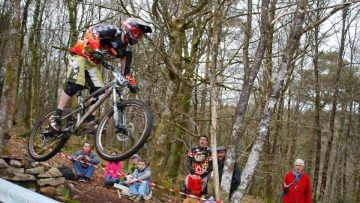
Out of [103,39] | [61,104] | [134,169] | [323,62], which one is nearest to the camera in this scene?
[103,39]

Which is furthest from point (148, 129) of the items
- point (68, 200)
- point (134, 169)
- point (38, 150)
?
point (134, 169)

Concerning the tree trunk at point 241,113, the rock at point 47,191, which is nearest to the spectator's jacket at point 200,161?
the tree trunk at point 241,113

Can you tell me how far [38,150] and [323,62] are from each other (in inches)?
832

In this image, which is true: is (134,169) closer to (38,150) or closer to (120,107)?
(38,150)

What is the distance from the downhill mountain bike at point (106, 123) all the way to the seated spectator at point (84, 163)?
431 cm

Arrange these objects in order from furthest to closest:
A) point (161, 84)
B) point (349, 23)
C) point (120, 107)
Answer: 1. point (349, 23)
2. point (161, 84)
3. point (120, 107)

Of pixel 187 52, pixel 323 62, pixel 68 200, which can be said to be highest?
pixel 323 62

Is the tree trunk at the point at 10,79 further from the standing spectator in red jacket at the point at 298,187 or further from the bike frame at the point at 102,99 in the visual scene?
the standing spectator in red jacket at the point at 298,187

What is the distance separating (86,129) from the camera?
5445mm

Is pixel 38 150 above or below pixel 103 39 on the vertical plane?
below

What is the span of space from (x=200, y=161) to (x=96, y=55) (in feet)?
13.8

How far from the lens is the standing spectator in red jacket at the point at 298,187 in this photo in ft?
27.7

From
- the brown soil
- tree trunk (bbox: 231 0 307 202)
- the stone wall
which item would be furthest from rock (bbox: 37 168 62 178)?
tree trunk (bbox: 231 0 307 202)

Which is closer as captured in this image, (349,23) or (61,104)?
(61,104)
